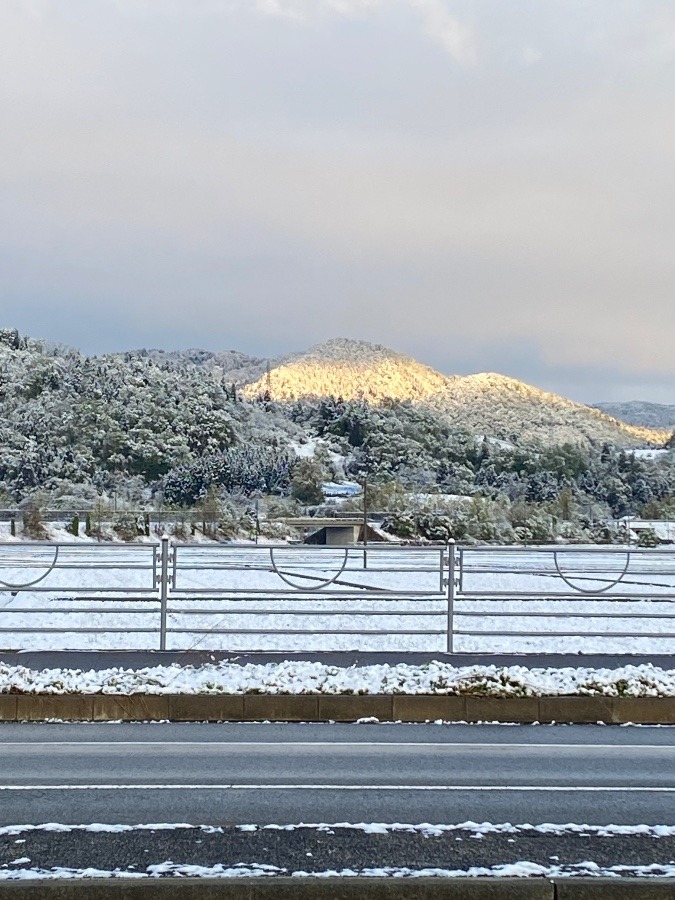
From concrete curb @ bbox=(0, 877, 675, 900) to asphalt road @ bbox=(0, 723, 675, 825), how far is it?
151cm

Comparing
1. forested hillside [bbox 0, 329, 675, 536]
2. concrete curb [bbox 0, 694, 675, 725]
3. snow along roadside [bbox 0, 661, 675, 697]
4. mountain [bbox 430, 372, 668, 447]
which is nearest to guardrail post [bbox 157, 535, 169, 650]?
snow along roadside [bbox 0, 661, 675, 697]

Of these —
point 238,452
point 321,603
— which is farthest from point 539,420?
point 321,603

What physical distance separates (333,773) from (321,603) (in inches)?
449

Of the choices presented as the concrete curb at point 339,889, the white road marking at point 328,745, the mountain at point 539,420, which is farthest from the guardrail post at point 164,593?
the mountain at point 539,420

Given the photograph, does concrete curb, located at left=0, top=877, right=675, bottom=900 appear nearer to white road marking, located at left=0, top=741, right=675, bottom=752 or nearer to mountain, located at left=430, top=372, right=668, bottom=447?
white road marking, located at left=0, top=741, right=675, bottom=752

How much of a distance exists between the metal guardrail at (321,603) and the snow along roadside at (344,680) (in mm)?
810

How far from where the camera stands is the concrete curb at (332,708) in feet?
30.2

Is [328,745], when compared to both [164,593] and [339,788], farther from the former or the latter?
[164,593]

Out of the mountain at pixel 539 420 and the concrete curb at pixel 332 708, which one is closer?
the concrete curb at pixel 332 708

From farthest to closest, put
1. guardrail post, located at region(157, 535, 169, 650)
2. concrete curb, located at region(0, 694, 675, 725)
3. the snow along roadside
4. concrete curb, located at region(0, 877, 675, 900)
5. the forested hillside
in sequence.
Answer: the forested hillside, guardrail post, located at region(157, 535, 169, 650), the snow along roadside, concrete curb, located at region(0, 694, 675, 725), concrete curb, located at region(0, 877, 675, 900)

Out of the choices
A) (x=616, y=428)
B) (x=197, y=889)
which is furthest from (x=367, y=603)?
(x=616, y=428)

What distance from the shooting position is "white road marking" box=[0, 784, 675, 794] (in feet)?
21.9

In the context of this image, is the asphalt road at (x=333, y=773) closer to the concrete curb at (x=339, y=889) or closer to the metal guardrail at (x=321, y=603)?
the concrete curb at (x=339, y=889)

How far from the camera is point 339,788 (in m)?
6.73
